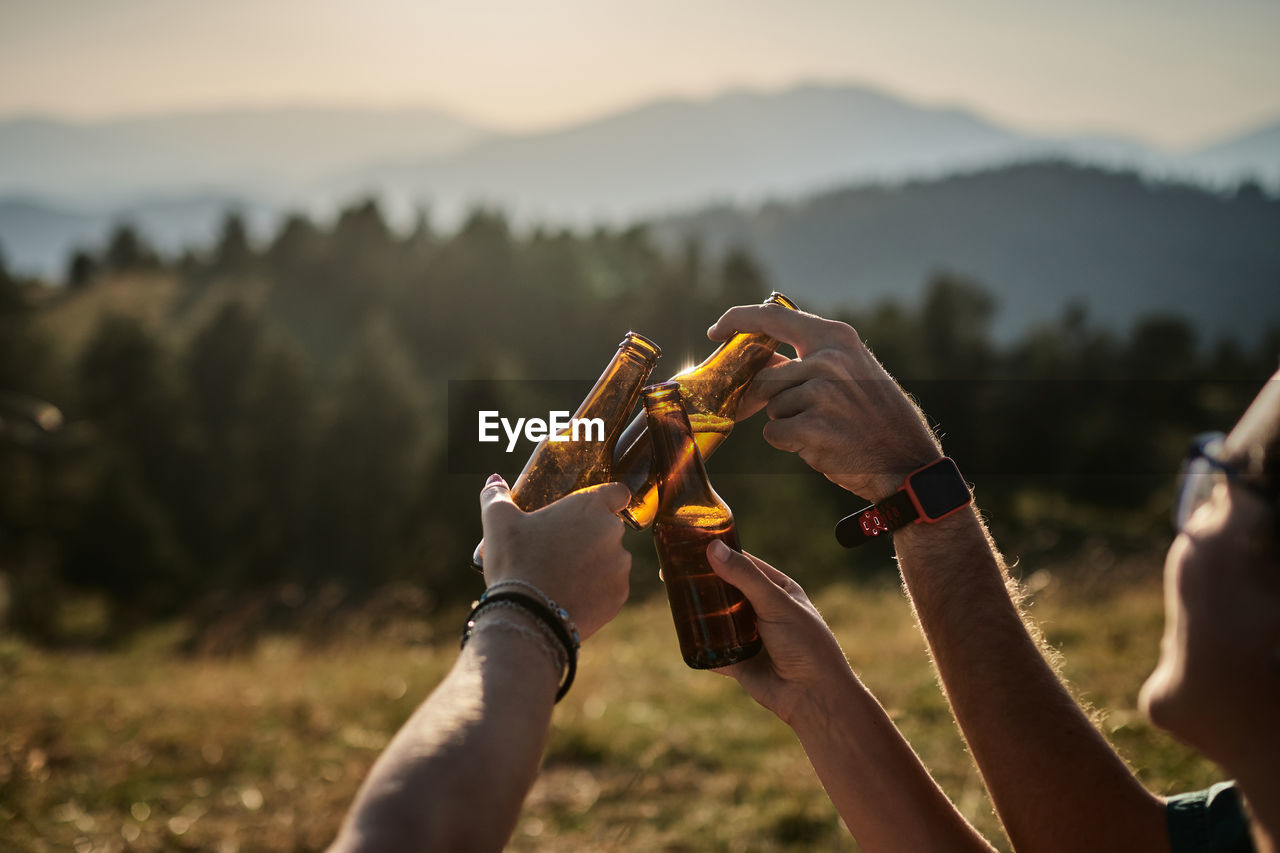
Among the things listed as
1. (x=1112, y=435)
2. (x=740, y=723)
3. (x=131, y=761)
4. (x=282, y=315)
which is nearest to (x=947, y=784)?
(x=740, y=723)

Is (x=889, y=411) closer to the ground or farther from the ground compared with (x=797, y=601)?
farther from the ground

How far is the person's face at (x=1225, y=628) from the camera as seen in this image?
3.86 feet

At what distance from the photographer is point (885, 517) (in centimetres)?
201

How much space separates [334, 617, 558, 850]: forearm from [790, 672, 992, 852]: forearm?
31.3 inches

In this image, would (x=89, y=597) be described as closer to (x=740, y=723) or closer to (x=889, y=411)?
(x=740, y=723)

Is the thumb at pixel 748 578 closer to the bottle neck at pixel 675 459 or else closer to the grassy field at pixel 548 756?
the bottle neck at pixel 675 459

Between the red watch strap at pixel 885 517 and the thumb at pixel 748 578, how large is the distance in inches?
11.8

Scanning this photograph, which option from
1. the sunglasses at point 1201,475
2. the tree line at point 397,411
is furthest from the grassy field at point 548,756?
the tree line at point 397,411

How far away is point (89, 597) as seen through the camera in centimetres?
3150

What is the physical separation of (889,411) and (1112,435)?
52.1 meters

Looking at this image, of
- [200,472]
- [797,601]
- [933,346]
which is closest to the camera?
[797,601]

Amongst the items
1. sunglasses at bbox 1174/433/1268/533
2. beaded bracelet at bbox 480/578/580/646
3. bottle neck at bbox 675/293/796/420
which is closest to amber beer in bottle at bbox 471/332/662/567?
bottle neck at bbox 675/293/796/420

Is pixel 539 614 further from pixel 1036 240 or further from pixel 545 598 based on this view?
pixel 1036 240

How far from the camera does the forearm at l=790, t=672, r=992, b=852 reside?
6.11ft
